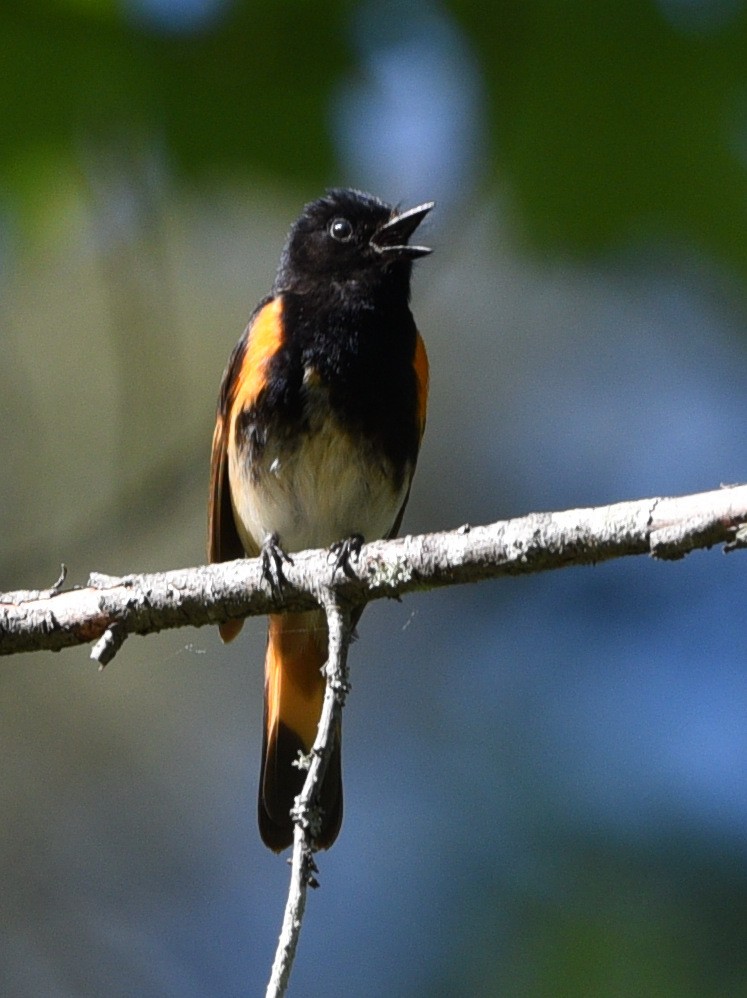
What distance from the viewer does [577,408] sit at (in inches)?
286

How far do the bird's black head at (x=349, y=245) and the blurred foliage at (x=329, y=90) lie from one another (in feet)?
4.01

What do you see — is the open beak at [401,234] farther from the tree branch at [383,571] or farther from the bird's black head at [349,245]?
the tree branch at [383,571]

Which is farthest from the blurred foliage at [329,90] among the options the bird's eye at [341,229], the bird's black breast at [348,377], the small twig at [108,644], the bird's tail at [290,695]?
the bird's tail at [290,695]

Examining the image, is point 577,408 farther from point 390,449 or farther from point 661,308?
point 390,449

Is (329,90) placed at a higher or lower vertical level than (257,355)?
lower

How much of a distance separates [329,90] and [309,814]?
1.39m

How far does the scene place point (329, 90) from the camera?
279 cm

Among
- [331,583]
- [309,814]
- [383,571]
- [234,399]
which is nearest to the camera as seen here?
[309,814]

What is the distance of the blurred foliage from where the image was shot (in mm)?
2730

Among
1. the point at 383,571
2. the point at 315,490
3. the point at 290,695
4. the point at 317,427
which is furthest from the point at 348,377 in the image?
the point at 383,571

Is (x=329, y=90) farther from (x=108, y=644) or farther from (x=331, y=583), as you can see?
(x=108, y=644)

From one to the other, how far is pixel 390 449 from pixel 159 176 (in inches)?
46.2

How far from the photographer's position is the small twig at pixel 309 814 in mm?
1910

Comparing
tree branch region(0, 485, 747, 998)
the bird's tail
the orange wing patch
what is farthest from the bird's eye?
tree branch region(0, 485, 747, 998)
